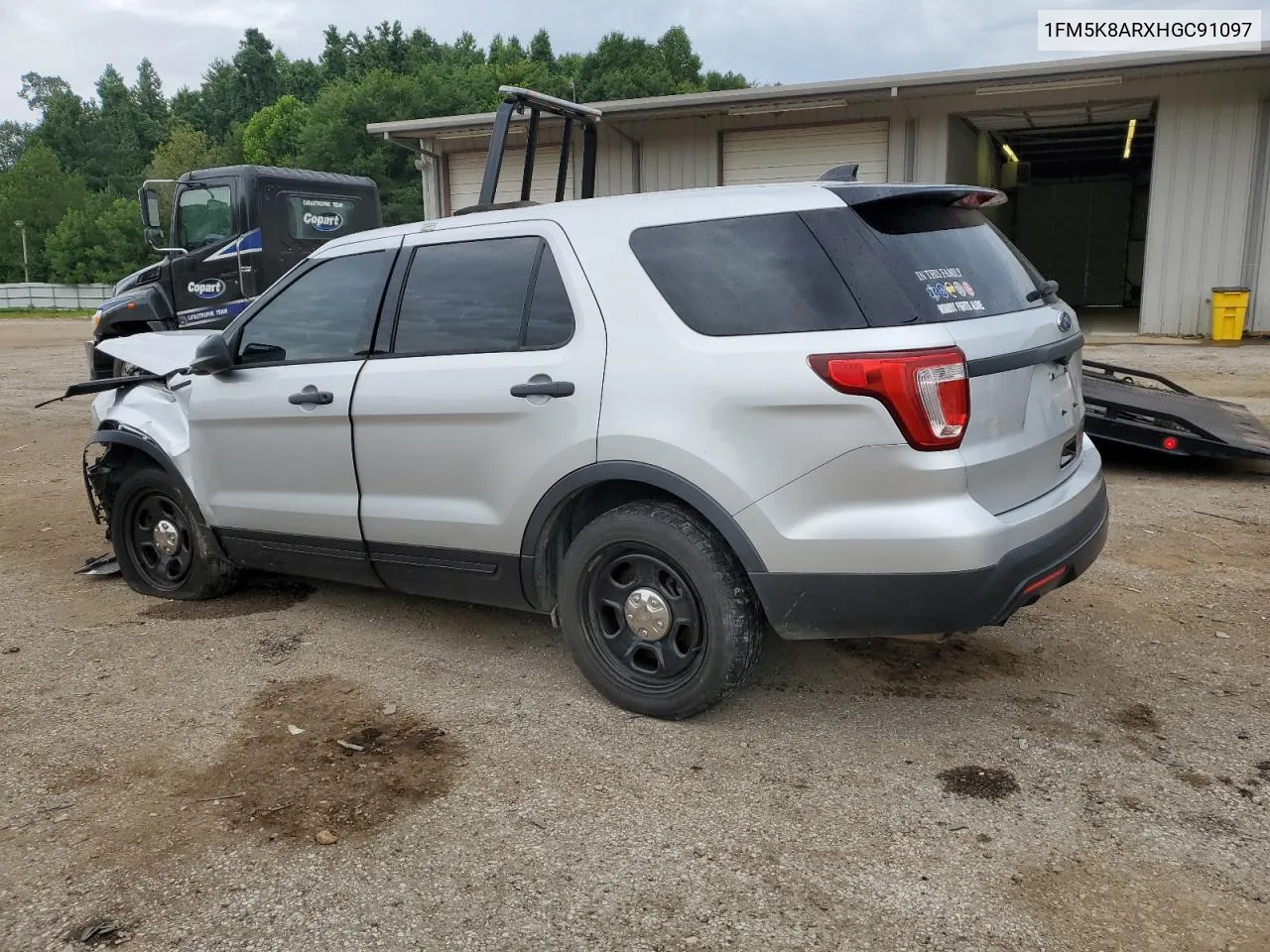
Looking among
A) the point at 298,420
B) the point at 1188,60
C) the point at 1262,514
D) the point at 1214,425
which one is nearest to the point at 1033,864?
the point at 298,420

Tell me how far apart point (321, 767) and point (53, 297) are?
5544 cm

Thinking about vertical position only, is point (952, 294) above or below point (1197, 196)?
below

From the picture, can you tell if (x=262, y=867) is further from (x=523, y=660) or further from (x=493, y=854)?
(x=523, y=660)

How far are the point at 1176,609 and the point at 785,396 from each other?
263 centimetres

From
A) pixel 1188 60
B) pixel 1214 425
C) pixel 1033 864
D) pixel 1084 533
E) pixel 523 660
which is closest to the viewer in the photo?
pixel 1033 864

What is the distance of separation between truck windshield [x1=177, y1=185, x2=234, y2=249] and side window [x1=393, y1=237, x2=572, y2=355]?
724 centimetres

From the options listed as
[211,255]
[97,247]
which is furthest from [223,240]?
[97,247]

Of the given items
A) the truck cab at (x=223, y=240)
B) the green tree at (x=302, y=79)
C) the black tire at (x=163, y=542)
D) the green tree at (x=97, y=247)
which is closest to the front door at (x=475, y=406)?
the black tire at (x=163, y=542)

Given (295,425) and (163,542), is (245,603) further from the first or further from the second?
(295,425)

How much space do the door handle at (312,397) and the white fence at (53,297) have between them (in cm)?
5212

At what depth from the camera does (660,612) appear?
11.8ft

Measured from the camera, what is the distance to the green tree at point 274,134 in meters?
80.8

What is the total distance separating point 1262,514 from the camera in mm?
6238

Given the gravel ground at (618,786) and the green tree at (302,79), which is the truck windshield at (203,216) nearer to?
the gravel ground at (618,786)
